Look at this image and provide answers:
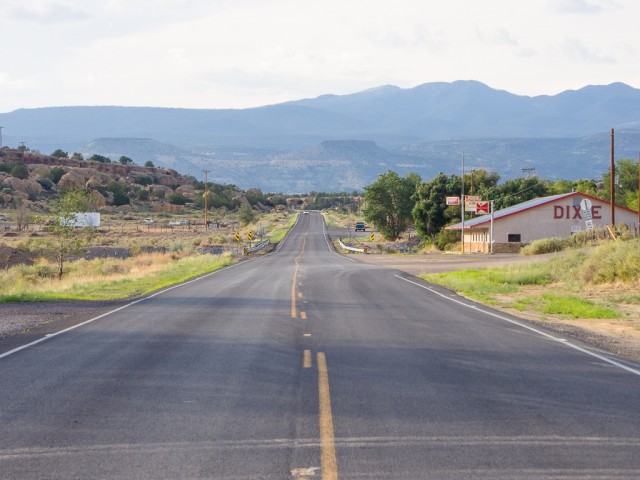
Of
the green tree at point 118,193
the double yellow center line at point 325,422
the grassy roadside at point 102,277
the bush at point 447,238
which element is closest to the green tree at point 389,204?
the bush at point 447,238

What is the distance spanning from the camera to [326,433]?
7227mm

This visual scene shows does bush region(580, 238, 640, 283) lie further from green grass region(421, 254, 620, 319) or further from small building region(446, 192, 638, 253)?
small building region(446, 192, 638, 253)

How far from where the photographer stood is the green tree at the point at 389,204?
10338 centimetres

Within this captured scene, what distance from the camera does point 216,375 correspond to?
10.1 meters

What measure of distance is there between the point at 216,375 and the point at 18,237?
70384 millimetres

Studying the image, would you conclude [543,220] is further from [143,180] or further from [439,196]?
[143,180]

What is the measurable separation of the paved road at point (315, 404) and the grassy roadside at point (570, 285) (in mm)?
4921

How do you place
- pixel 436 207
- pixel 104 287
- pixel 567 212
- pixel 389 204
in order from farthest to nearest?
pixel 389 204 < pixel 436 207 < pixel 567 212 < pixel 104 287

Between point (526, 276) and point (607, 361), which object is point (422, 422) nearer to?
point (607, 361)

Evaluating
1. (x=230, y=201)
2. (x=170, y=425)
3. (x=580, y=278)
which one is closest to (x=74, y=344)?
(x=170, y=425)

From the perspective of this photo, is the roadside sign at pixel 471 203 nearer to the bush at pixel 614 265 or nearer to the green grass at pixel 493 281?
the green grass at pixel 493 281

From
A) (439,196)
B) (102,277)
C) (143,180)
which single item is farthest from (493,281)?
(143,180)

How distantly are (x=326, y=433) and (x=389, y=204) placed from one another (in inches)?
3861

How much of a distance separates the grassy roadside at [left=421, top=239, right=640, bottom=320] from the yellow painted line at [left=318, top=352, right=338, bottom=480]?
32.7 feet
